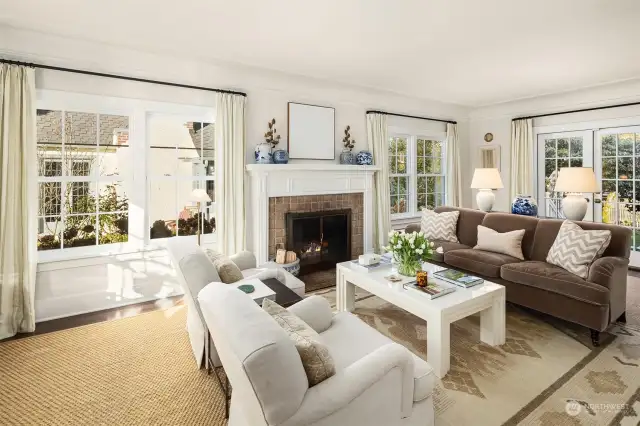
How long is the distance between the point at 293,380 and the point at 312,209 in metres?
3.69

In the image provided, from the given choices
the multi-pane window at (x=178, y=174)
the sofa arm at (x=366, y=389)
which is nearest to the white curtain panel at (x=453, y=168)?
the multi-pane window at (x=178, y=174)

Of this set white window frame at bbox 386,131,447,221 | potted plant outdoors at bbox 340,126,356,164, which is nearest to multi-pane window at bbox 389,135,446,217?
white window frame at bbox 386,131,447,221

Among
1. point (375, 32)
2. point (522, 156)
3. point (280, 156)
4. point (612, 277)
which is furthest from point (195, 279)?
point (522, 156)

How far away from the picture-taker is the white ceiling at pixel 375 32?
2.85m

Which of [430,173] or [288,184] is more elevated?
[430,173]

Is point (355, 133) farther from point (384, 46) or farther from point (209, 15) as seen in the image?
point (209, 15)

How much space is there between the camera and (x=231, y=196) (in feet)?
13.9

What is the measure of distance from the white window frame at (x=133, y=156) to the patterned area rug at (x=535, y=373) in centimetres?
274

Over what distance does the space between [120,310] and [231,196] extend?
172 cm

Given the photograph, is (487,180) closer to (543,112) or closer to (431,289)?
(543,112)

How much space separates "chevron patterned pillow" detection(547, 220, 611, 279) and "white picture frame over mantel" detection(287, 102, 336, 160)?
307 cm

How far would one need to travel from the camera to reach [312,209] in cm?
490

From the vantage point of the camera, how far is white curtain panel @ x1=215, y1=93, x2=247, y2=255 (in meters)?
4.19

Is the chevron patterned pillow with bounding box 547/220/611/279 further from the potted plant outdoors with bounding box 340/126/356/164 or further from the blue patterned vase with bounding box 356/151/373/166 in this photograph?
the potted plant outdoors with bounding box 340/126/356/164
